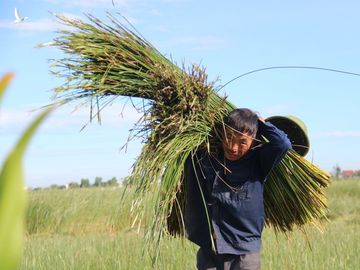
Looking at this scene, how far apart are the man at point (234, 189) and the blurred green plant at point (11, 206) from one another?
2.64 meters

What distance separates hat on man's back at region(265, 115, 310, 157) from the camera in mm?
3289

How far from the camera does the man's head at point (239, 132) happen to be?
286 cm

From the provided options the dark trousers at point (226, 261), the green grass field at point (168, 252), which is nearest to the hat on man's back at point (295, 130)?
the green grass field at point (168, 252)

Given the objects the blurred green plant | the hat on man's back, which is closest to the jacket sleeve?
the hat on man's back

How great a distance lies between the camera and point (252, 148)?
2.96 metres

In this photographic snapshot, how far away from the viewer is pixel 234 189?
293cm

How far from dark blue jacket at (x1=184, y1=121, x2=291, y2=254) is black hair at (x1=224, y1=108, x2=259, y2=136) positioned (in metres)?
0.09

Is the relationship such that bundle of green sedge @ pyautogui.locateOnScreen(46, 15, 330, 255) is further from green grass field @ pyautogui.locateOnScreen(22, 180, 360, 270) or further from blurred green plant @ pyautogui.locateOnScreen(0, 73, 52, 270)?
blurred green plant @ pyautogui.locateOnScreen(0, 73, 52, 270)

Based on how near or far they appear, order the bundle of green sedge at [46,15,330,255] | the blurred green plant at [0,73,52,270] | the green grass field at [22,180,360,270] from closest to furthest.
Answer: the blurred green plant at [0,73,52,270]
the bundle of green sedge at [46,15,330,255]
the green grass field at [22,180,360,270]

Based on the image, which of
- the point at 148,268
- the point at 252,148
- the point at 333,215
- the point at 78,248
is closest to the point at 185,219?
the point at 252,148

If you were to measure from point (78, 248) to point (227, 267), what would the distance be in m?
3.21

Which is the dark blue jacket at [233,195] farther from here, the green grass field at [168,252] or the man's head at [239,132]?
the green grass field at [168,252]

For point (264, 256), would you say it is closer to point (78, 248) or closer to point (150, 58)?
point (78, 248)

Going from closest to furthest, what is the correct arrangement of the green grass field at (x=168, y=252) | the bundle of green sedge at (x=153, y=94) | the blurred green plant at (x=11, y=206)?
1. the blurred green plant at (x=11, y=206)
2. the bundle of green sedge at (x=153, y=94)
3. the green grass field at (x=168, y=252)
